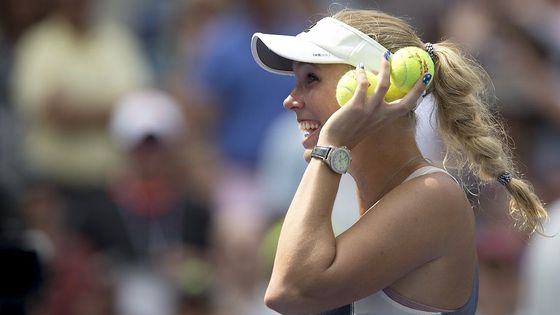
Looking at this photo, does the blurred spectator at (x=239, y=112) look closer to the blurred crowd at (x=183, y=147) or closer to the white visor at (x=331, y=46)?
the blurred crowd at (x=183, y=147)

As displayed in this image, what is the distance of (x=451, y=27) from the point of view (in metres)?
7.96

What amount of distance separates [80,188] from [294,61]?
3.94m

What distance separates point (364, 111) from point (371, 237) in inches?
12.5

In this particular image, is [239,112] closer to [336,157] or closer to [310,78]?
[310,78]

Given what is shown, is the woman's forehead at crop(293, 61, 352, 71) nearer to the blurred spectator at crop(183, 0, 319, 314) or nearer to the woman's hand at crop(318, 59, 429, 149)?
the woman's hand at crop(318, 59, 429, 149)

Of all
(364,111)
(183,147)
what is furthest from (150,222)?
(364,111)

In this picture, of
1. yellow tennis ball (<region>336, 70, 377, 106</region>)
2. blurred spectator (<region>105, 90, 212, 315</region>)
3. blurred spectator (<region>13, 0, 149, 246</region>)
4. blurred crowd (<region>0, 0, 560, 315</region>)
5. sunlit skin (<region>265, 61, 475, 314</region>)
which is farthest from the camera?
blurred spectator (<region>13, 0, 149, 246</region>)

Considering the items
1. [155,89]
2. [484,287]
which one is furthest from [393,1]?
[484,287]

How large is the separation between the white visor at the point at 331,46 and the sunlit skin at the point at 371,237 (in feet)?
0.15

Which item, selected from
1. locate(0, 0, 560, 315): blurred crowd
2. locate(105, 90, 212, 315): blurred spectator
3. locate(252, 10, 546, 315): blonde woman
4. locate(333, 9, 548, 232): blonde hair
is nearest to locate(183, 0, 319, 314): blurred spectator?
locate(0, 0, 560, 315): blurred crowd

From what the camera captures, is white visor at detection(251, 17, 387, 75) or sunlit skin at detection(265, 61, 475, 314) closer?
sunlit skin at detection(265, 61, 475, 314)

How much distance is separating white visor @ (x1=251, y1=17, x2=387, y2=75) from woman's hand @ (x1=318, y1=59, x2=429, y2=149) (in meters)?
0.07

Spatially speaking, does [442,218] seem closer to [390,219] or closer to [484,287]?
[390,219]

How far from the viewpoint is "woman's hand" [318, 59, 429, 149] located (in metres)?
3.08
